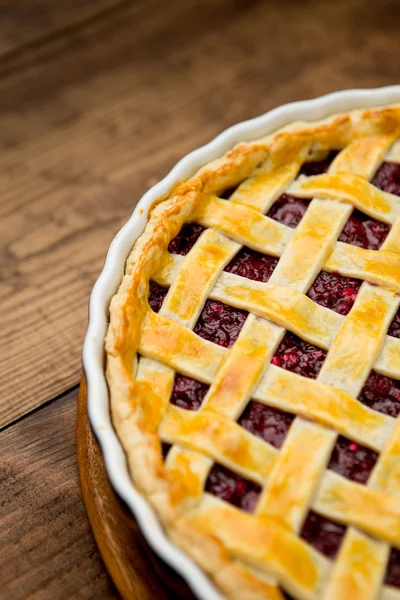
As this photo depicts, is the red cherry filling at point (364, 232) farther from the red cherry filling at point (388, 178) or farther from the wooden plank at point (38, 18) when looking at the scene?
the wooden plank at point (38, 18)

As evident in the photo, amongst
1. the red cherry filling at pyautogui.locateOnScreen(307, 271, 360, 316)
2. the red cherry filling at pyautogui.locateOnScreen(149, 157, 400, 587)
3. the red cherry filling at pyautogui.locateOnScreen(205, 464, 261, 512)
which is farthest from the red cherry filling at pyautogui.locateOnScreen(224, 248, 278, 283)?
the red cherry filling at pyautogui.locateOnScreen(205, 464, 261, 512)

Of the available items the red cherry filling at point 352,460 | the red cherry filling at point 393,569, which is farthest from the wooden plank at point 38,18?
the red cherry filling at point 393,569

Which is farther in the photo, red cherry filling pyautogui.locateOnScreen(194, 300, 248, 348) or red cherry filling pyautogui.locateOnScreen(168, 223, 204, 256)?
red cherry filling pyautogui.locateOnScreen(168, 223, 204, 256)

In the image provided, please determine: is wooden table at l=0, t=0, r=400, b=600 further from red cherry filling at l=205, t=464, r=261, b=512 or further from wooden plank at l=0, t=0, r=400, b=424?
red cherry filling at l=205, t=464, r=261, b=512

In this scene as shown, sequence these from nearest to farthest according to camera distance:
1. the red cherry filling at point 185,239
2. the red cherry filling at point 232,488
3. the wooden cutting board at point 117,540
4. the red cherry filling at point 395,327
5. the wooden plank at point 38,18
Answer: the red cherry filling at point 232,488
the wooden cutting board at point 117,540
the red cherry filling at point 395,327
the red cherry filling at point 185,239
the wooden plank at point 38,18

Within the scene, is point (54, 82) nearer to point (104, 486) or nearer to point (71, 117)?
point (71, 117)

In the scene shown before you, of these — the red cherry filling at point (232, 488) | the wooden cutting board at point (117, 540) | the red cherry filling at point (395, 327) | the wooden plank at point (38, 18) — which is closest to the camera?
the red cherry filling at point (232, 488)

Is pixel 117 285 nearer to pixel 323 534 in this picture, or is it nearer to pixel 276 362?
pixel 276 362
